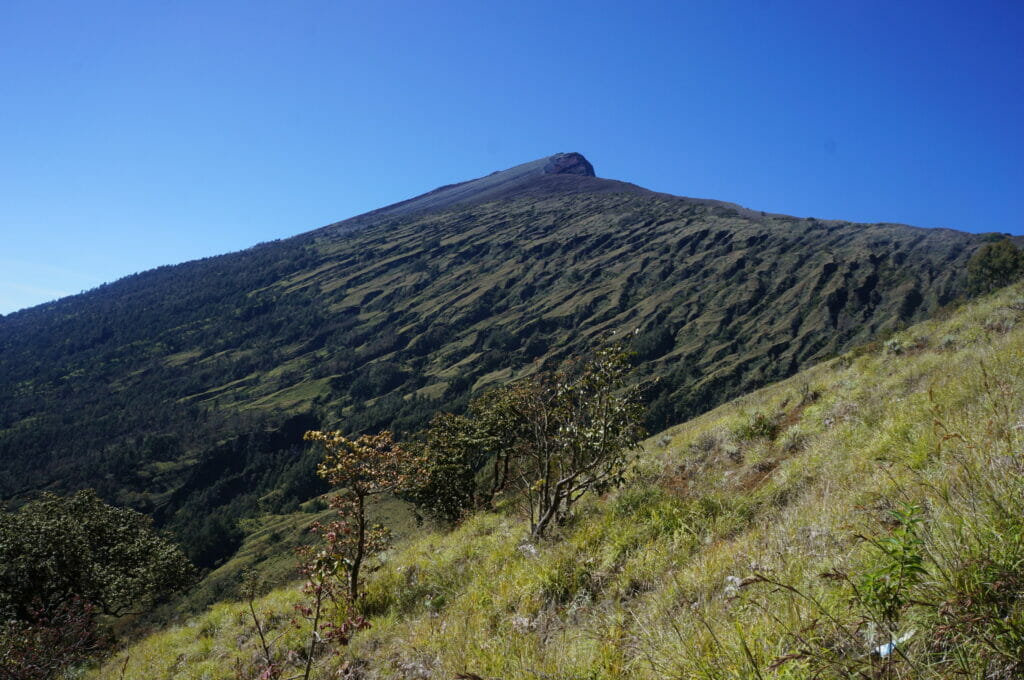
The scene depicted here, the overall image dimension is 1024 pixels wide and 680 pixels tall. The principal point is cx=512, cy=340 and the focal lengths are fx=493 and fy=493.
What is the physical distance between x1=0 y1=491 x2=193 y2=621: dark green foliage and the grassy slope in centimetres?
2444

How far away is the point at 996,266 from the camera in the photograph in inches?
3044

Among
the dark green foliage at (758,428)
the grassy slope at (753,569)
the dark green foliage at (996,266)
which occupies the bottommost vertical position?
the dark green foliage at (996,266)

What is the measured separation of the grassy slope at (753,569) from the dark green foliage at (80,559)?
24.4m

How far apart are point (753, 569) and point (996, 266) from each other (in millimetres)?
105391

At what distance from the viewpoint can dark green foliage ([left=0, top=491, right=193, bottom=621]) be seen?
26969 mm

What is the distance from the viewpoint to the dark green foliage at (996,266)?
74125mm

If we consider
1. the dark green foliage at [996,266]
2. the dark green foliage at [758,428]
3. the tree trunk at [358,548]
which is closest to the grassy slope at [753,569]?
the dark green foliage at [758,428]

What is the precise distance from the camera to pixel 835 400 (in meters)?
9.98

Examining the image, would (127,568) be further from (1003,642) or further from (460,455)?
(1003,642)

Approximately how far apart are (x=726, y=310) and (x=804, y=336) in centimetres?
3305

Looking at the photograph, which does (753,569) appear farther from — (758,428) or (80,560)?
(80,560)

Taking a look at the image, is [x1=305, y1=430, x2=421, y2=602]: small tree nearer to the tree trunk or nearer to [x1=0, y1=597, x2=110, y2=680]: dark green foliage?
the tree trunk

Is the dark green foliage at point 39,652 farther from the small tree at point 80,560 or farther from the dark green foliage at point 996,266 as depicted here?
the dark green foliage at point 996,266

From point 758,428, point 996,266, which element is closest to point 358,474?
point 758,428
